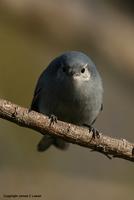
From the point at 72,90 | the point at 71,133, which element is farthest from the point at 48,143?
the point at 71,133

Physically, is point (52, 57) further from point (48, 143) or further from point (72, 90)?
point (72, 90)

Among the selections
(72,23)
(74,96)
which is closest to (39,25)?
(72,23)

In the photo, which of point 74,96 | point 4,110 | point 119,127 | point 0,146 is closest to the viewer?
point 4,110

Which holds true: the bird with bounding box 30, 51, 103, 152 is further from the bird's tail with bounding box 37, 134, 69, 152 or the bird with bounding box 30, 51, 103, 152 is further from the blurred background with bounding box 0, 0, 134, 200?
the bird's tail with bounding box 37, 134, 69, 152

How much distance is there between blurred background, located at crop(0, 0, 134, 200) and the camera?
128 inches

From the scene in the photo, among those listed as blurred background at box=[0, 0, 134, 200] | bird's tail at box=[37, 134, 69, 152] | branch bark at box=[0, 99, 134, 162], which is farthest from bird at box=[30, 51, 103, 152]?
branch bark at box=[0, 99, 134, 162]

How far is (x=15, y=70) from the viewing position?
186 inches

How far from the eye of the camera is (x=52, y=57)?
4.48m

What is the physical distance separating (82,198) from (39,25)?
1532mm

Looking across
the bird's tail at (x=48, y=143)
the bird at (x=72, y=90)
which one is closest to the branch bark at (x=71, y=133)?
the bird at (x=72, y=90)

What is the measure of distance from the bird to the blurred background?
119 millimetres

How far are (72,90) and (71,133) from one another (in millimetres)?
684

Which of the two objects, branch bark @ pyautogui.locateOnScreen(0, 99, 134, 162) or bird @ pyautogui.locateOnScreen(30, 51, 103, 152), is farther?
bird @ pyautogui.locateOnScreen(30, 51, 103, 152)

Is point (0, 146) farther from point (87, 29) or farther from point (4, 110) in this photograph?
point (4, 110)
